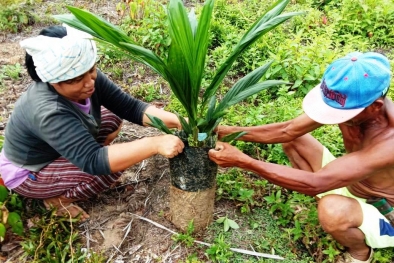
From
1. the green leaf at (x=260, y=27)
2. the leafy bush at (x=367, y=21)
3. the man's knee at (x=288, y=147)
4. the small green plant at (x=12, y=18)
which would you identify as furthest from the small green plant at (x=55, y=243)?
the leafy bush at (x=367, y=21)

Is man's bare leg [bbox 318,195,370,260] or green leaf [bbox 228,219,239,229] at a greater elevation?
man's bare leg [bbox 318,195,370,260]

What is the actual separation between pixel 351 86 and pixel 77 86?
124 centimetres

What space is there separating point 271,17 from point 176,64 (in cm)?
44

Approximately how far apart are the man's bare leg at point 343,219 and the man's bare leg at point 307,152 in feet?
1.30

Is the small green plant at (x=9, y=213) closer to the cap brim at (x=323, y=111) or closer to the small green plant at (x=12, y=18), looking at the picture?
the cap brim at (x=323, y=111)

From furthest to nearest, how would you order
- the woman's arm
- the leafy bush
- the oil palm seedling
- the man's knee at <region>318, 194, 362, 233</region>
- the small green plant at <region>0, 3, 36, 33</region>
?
the small green plant at <region>0, 3, 36, 33</region>
the leafy bush
the man's knee at <region>318, 194, 362, 233</region>
the woman's arm
the oil palm seedling

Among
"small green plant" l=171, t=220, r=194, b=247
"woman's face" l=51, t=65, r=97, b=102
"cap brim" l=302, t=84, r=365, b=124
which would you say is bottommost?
"small green plant" l=171, t=220, r=194, b=247

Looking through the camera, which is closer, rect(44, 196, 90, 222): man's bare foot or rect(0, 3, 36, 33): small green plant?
rect(44, 196, 90, 222): man's bare foot

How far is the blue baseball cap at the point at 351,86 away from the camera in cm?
179

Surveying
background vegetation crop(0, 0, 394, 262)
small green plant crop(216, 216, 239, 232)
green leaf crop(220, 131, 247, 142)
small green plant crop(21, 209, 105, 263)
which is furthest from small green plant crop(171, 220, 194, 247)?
green leaf crop(220, 131, 247, 142)

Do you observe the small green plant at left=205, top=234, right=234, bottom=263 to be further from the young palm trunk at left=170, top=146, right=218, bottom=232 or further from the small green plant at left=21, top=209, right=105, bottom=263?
the small green plant at left=21, top=209, right=105, bottom=263

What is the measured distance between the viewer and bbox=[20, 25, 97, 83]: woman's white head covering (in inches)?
73.9

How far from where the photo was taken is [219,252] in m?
2.15

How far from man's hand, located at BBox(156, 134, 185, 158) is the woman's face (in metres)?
0.45
